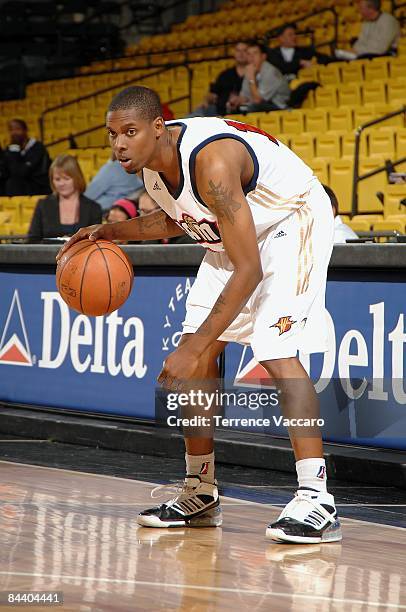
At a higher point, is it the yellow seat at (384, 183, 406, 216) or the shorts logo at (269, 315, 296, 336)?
the yellow seat at (384, 183, 406, 216)

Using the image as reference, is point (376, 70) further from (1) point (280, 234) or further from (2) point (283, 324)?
(2) point (283, 324)

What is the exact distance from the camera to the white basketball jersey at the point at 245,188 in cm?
433

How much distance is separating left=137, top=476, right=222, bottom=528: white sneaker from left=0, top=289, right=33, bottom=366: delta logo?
3.01 meters

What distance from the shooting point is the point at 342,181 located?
11.6m

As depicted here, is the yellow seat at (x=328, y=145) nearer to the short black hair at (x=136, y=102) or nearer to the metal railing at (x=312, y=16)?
the metal railing at (x=312, y=16)

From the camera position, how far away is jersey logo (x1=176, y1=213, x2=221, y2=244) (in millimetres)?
4402

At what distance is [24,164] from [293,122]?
335 cm

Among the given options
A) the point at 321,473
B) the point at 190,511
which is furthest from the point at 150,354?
the point at 321,473

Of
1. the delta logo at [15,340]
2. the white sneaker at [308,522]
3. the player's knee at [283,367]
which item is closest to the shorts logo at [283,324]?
the player's knee at [283,367]

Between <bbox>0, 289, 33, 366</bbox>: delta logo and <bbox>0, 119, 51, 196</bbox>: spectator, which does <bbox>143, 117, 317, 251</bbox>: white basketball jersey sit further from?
<bbox>0, 119, 51, 196</bbox>: spectator

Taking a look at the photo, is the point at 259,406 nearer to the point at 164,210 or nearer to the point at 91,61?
the point at 164,210

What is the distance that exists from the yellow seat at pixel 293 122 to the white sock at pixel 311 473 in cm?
947

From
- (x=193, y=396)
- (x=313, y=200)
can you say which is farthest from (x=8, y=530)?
(x=313, y=200)

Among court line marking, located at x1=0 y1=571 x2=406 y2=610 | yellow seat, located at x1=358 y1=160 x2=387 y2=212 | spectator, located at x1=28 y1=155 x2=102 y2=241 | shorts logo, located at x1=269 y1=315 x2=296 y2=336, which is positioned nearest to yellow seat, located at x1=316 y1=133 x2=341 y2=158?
yellow seat, located at x1=358 y1=160 x2=387 y2=212
